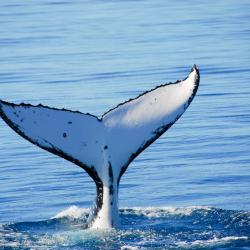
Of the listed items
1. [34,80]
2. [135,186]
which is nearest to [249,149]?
[135,186]

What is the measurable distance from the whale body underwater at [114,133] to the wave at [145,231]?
22cm

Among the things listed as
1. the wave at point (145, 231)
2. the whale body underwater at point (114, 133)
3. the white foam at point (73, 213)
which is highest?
the whale body underwater at point (114, 133)

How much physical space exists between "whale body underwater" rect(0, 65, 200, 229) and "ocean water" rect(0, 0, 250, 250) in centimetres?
37

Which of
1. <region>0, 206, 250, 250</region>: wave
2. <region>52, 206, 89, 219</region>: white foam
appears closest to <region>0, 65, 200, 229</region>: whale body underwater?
<region>0, 206, 250, 250</region>: wave

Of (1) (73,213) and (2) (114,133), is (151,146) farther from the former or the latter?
(2) (114,133)

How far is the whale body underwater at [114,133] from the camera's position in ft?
33.6

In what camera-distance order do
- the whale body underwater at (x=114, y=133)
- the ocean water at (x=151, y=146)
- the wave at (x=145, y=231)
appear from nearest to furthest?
the whale body underwater at (x=114, y=133), the wave at (x=145, y=231), the ocean water at (x=151, y=146)

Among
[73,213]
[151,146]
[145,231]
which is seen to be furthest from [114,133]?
[151,146]

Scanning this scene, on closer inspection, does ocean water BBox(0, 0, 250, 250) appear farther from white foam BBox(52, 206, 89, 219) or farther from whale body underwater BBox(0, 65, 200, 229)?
whale body underwater BBox(0, 65, 200, 229)

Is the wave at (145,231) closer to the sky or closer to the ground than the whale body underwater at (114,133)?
closer to the ground

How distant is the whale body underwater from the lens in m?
10.2

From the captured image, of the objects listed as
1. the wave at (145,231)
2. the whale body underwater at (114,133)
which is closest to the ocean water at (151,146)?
the wave at (145,231)

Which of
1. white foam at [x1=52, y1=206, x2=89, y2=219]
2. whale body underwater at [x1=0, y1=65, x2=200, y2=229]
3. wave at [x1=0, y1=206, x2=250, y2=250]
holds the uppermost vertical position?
whale body underwater at [x1=0, y1=65, x2=200, y2=229]

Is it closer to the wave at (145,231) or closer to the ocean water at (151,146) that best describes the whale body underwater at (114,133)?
the wave at (145,231)
